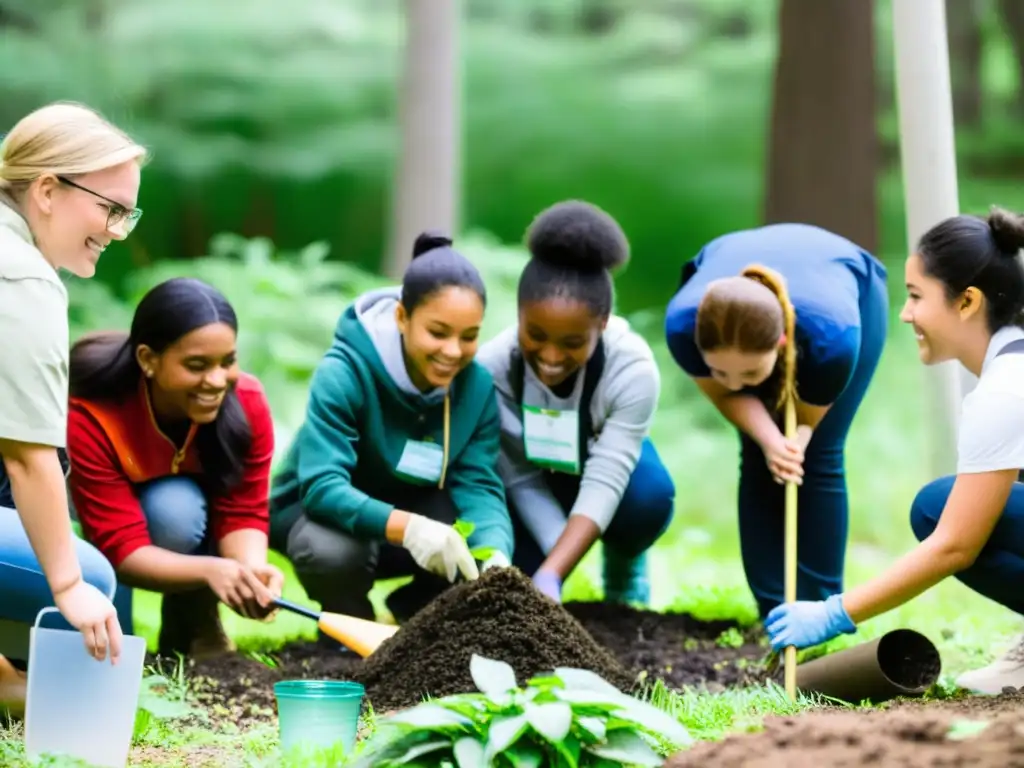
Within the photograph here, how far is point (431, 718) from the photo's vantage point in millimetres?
2482

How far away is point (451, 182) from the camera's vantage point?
8.27 metres

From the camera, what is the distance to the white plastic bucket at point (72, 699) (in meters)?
2.67

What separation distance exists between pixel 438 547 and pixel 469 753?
1.35 meters

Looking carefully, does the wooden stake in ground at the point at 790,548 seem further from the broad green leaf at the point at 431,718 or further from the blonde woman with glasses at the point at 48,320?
the blonde woman with glasses at the point at 48,320

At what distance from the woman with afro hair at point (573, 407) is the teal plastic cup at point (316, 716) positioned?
3.80 feet

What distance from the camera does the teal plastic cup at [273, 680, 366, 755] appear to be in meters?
2.79

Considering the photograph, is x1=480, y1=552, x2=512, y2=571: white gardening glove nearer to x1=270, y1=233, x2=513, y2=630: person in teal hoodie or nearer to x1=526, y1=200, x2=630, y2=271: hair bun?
x1=270, y1=233, x2=513, y2=630: person in teal hoodie

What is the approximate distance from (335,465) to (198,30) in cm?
740

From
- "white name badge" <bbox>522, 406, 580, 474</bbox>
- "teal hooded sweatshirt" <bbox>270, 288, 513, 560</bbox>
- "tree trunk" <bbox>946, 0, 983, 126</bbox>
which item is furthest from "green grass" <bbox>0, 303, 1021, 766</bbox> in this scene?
"tree trunk" <bbox>946, 0, 983, 126</bbox>

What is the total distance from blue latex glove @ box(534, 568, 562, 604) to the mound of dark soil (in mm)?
317

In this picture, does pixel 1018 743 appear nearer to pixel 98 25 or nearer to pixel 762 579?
pixel 762 579

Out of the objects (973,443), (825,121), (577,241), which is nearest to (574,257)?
(577,241)

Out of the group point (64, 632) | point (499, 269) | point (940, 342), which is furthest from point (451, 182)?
point (64, 632)

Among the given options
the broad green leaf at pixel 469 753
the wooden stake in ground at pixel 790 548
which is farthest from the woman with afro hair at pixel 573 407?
the broad green leaf at pixel 469 753
